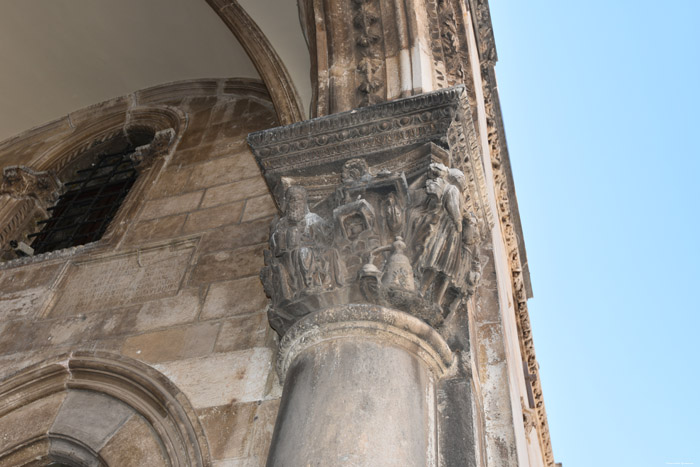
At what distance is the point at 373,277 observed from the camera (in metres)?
2.30

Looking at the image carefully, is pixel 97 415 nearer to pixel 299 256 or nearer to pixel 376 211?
pixel 299 256

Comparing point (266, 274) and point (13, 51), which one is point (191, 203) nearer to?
point (266, 274)

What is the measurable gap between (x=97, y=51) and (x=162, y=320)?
3.95 meters

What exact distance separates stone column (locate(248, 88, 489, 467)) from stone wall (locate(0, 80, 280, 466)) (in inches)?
19.1

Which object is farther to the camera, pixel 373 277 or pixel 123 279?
pixel 123 279

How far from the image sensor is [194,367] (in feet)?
9.89

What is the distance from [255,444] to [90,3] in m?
5.03

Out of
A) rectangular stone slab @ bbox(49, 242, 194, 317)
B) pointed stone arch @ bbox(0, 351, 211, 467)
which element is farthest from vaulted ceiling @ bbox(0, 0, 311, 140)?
pointed stone arch @ bbox(0, 351, 211, 467)

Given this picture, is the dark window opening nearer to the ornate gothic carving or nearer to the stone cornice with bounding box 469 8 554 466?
the ornate gothic carving

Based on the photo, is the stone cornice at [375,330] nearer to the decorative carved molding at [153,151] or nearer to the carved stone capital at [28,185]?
the decorative carved molding at [153,151]

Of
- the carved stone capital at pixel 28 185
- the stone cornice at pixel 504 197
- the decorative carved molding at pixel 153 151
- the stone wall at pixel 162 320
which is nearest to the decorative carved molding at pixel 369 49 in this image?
the stone wall at pixel 162 320

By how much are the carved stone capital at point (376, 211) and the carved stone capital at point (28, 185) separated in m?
3.42

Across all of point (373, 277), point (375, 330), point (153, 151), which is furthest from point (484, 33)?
point (375, 330)

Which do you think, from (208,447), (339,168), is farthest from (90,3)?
(208,447)
